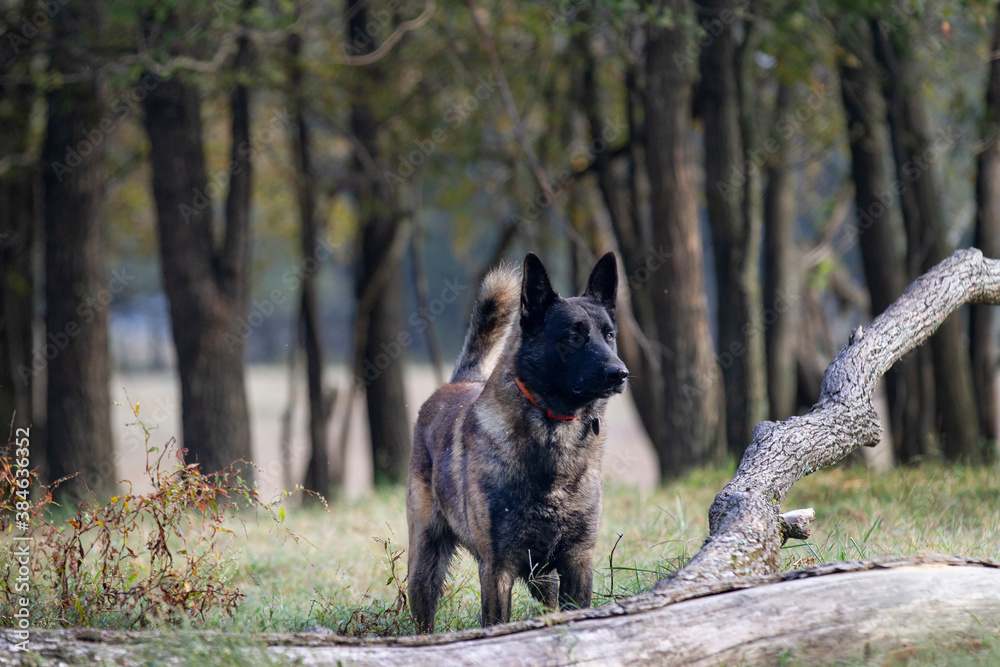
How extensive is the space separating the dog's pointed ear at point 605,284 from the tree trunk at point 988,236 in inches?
214

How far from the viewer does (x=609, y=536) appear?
20.1ft

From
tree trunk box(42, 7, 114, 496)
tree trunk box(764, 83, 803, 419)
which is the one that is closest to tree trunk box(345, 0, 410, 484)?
tree trunk box(42, 7, 114, 496)

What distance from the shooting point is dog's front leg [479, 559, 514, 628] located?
3.99 m

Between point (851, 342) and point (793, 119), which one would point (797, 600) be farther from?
point (793, 119)

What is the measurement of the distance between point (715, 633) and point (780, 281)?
319 inches

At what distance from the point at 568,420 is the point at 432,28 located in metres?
9.29

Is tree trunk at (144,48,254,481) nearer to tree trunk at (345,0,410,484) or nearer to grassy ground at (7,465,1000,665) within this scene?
grassy ground at (7,465,1000,665)

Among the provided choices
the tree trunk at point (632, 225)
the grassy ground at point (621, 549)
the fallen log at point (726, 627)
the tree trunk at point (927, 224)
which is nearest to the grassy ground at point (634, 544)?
the grassy ground at point (621, 549)

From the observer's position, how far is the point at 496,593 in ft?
13.1

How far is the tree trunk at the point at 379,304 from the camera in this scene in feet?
39.3

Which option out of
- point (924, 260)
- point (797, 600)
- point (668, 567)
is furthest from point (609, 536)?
point (924, 260)

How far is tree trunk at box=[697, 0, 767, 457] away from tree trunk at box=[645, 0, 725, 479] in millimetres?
192

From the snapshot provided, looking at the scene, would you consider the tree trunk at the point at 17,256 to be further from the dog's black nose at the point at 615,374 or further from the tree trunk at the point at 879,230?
the tree trunk at the point at 879,230

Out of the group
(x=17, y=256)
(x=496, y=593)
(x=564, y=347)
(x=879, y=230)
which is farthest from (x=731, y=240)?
(x=17, y=256)
